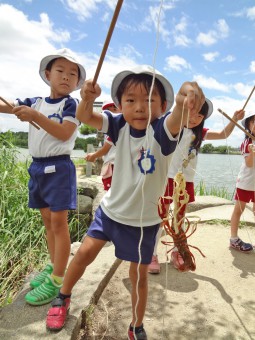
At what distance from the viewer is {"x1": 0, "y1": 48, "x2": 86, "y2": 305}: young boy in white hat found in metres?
2.23

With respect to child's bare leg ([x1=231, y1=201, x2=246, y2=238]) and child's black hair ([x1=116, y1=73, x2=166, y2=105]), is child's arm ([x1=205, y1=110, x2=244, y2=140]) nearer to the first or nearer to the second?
child's bare leg ([x1=231, y1=201, x2=246, y2=238])

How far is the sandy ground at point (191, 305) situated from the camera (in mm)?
2303

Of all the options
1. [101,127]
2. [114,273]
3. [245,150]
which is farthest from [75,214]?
[101,127]

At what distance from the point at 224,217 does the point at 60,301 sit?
3.87 m

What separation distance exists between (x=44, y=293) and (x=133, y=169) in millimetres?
1158

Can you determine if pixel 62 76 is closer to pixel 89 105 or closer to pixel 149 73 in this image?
pixel 89 105

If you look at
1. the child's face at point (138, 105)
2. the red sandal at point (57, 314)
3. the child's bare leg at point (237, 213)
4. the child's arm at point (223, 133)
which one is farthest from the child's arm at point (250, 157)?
the red sandal at point (57, 314)

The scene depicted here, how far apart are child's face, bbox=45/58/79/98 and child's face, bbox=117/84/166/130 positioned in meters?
0.70

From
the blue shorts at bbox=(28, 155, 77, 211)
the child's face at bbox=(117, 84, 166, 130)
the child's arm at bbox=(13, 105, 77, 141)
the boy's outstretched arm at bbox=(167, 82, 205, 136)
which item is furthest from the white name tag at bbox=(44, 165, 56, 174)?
the boy's outstretched arm at bbox=(167, 82, 205, 136)

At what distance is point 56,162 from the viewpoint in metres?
2.28

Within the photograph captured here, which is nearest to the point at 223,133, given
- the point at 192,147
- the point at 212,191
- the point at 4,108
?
the point at 192,147

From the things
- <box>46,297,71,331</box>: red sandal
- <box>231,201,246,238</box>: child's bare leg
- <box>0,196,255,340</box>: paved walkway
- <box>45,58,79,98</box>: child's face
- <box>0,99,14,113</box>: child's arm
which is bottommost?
<box>0,196,255,340</box>: paved walkway

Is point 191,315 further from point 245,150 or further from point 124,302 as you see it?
point 245,150

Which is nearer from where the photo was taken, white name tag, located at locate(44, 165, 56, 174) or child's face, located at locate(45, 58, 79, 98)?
white name tag, located at locate(44, 165, 56, 174)
